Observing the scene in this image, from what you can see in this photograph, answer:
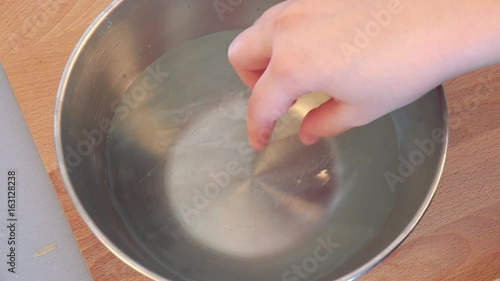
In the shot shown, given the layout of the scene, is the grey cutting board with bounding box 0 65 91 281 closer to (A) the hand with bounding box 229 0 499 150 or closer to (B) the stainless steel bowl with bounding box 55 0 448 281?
(B) the stainless steel bowl with bounding box 55 0 448 281

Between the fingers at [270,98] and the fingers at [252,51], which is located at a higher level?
the fingers at [252,51]

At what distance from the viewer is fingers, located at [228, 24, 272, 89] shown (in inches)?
14.5

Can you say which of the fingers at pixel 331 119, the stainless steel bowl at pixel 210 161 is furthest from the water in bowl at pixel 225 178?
the fingers at pixel 331 119

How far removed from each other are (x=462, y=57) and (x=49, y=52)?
39cm

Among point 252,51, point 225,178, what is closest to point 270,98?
point 252,51

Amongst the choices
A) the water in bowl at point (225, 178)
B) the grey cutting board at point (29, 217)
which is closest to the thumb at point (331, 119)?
the water in bowl at point (225, 178)

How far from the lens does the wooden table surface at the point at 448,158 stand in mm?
456

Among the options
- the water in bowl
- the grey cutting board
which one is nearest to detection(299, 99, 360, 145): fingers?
the water in bowl

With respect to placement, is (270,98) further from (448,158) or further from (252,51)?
(448,158)

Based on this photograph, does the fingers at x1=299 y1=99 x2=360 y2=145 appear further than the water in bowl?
No

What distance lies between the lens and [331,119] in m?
0.38

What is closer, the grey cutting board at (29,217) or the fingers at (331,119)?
the fingers at (331,119)

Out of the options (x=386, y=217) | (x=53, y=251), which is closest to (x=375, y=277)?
(x=386, y=217)

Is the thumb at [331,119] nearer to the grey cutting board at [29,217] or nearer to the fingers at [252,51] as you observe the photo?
the fingers at [252,51]
